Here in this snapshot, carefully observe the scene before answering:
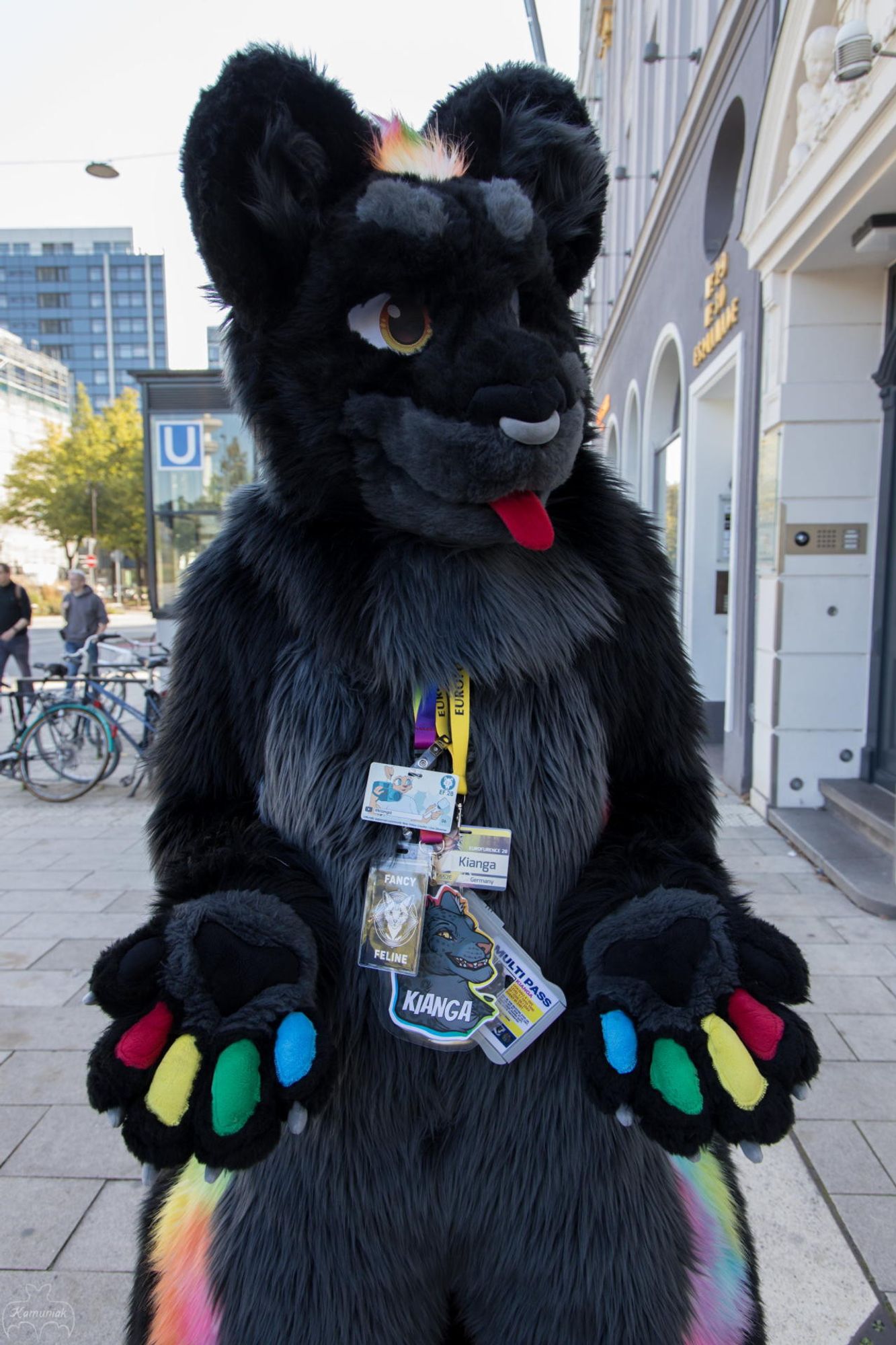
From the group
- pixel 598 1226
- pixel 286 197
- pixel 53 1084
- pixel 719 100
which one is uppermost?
pixel 719 100

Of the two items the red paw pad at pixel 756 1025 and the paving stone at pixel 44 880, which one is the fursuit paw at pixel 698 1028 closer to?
the red paw pad at pixel 756 1025

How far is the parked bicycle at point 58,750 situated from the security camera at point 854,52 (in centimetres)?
595

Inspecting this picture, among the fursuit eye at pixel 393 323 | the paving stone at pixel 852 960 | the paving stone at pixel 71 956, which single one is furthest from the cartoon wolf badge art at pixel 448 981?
the paving stone at pixel 71 956

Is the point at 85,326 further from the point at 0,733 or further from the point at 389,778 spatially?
the point at 389,778

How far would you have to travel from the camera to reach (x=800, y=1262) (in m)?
2.08

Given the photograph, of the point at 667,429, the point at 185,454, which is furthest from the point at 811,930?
the point at 185,454

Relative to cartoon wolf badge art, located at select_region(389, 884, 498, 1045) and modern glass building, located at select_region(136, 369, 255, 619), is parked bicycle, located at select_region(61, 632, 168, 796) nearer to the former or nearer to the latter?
modern glass building, located at select_region(136, 369, 255, 619)

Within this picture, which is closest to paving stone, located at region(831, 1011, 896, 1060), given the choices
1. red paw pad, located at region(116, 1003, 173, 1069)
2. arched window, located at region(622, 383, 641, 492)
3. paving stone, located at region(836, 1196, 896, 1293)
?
paving stone, located at region(836, 1196, 896, 1293)

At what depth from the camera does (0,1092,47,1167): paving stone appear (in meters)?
2.54

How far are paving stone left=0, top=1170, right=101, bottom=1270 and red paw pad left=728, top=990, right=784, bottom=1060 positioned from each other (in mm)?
1918

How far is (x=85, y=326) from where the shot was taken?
331 ft

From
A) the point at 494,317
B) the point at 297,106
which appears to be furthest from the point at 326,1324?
the point at 297,106

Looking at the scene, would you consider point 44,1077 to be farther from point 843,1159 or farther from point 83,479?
point 83,479

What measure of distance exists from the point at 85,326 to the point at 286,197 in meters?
114
